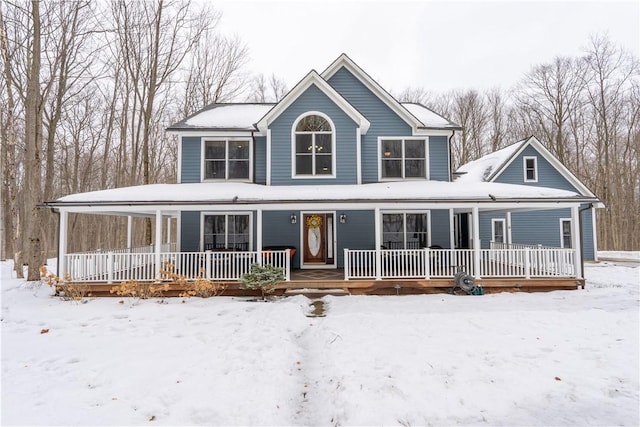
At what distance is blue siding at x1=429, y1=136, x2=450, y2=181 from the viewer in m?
12.4

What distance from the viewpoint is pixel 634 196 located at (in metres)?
27.4

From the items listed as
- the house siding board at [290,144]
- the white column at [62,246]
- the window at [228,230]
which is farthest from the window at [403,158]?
the white column at [62,246]

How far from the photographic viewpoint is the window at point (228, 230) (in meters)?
12.1

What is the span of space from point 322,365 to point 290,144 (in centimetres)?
841

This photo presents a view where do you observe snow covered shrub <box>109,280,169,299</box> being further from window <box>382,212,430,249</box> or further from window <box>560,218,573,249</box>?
window <box>560,218,573,249</box>

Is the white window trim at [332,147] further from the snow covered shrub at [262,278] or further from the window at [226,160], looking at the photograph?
the snow covered shrub at [262,278]

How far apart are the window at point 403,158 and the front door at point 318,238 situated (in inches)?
113

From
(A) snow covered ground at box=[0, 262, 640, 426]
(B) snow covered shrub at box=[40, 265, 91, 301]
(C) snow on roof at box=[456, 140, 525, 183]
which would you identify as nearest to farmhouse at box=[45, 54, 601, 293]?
(B) snow covered shrub at box=[40, 265, 91, 301]

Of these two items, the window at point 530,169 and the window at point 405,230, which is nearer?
the window at point 405,230

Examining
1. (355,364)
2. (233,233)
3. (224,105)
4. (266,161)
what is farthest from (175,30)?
(355,364)

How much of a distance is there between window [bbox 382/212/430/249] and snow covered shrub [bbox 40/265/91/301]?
9.87m

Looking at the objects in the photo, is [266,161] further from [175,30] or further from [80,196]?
[175,30]

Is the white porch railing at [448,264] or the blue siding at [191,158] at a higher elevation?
the blue siding at [191,158]

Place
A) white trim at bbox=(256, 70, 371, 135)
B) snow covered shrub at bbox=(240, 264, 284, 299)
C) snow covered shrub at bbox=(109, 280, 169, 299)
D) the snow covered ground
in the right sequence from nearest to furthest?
the snow covered ground → snow covered shrub at bbox=(109, 280, 169, 299) → snow covered shrub at bbox=(240, 264, 284, 299) → white trim at bbox=(256, 70, 371, 135)
